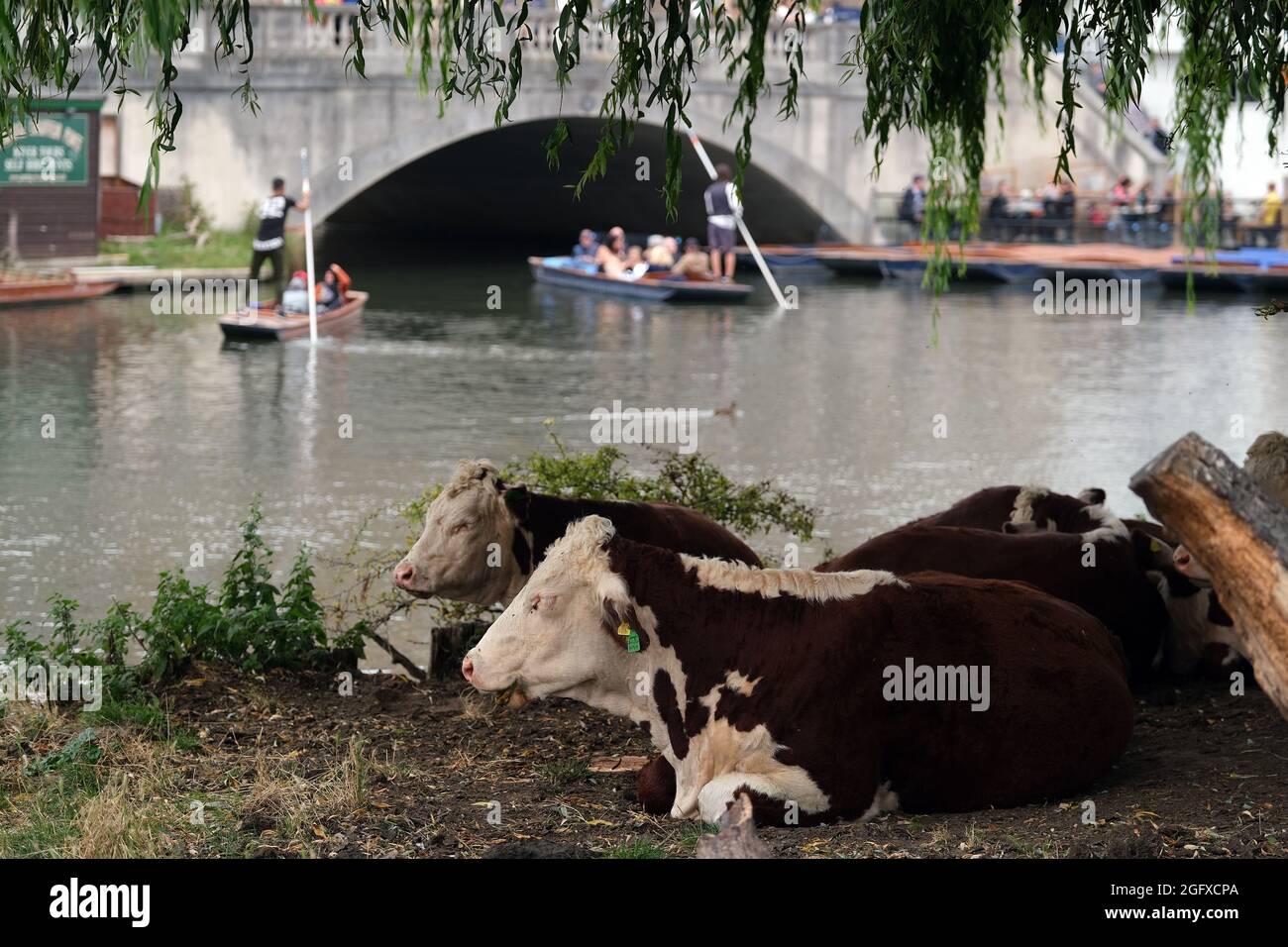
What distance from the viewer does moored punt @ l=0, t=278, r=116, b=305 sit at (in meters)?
31.3

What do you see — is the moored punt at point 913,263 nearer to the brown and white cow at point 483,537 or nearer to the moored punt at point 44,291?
the moored punt at point 44,291

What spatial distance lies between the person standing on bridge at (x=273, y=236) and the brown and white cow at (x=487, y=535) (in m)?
25.3

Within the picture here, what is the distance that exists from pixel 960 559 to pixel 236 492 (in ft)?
33.0

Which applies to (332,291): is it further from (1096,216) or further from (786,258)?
(1096,216)

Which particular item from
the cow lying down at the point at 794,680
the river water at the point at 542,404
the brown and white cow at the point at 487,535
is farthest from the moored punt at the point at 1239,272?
the cow lying down at the point at 794,680

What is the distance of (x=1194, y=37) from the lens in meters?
8.29

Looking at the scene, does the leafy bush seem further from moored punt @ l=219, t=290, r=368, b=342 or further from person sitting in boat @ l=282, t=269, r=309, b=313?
person sitting in boat @ l=282, t=269, r=309, b=313

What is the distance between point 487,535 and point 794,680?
2.27 metres

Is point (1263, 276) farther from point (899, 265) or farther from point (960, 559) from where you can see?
point (960, 559)

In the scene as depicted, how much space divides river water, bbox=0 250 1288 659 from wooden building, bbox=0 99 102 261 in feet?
9.29

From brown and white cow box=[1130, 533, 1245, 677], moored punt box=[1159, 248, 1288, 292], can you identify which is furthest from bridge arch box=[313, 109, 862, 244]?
brown and white cow box=[1130, 533, 1245, 677]

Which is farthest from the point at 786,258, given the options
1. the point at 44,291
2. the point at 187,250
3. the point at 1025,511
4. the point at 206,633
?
the point at 206,633

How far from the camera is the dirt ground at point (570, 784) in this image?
19.6 ft

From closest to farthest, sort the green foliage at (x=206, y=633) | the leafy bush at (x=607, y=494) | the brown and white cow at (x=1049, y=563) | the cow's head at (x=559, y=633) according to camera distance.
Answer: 1. the cow's head at (x=559, y=633)
2. the brown and white cow at (x=1049, y=563)
3. the green foliage at (x=206, y=633)
4. the leafy bush at (x=607, y=494)
